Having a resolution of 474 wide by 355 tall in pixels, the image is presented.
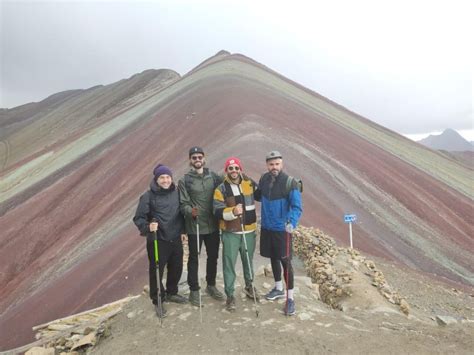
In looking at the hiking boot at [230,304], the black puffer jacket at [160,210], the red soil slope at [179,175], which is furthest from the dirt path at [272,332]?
the red soil slope at [179,175]

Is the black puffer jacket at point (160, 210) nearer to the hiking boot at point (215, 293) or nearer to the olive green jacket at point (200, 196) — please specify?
the olive green jacket at point (200, 196)

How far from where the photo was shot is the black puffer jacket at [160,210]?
552 cm

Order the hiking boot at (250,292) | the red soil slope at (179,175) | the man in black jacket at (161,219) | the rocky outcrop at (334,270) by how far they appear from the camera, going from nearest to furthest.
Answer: the man in black jacket at (161,219) → the hiking boot at (250,292) → the rocky outcrop at (334,270) → the red soil slope at (179,175)

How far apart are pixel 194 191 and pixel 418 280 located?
8822 mm

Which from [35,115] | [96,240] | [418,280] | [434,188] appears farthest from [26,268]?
[35,115]

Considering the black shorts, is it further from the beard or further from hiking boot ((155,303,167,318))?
hiking boot ((155,303,167,318))

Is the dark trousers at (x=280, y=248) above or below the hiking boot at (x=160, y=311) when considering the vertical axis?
above

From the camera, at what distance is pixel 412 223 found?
17953 mm

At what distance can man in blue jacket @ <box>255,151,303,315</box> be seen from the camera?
5586 millimetres

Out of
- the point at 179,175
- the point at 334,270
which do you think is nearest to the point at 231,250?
the point at 334,270

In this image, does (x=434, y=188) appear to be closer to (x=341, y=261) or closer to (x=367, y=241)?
(x=367, y=241)

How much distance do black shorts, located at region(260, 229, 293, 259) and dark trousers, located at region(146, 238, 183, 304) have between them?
4.14 feet

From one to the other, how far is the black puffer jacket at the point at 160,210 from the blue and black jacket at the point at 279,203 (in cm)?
132

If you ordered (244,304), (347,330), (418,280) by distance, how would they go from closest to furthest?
(347,330) → (244,304) → (418,280)
